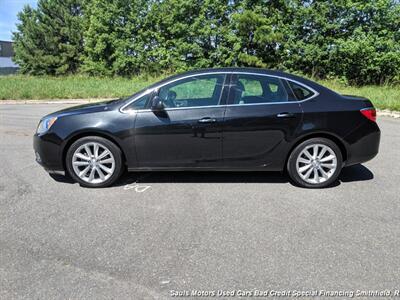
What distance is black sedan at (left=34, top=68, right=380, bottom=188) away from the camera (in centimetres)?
446

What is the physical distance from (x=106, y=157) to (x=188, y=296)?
2.60 metres

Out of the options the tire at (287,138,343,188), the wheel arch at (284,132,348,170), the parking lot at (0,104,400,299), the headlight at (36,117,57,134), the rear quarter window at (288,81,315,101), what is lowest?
the parking lot at (0,104,400,299)

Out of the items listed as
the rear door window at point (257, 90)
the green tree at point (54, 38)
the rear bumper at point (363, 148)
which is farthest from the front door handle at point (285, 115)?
the green tree at point (54, 38)

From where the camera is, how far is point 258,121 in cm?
445

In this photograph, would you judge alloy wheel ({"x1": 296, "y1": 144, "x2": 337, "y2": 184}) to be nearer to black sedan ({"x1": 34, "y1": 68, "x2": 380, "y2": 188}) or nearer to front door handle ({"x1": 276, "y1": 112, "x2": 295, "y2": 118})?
black sedan ({"x1": 34, "y1": 68, "x2": 380, "y2": 188})

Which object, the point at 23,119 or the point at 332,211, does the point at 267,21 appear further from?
the point at 332,211

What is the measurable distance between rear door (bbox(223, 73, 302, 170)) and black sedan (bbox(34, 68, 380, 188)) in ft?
0.04

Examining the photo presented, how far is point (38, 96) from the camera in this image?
52.0ft

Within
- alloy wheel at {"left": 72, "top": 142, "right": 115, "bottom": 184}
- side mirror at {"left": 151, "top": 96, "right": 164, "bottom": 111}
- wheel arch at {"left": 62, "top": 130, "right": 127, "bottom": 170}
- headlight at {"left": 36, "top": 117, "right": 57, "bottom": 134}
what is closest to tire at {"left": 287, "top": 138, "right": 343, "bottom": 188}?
side mirror at {"left": 151, "top": 96, "right": 164, "bottom": 111}

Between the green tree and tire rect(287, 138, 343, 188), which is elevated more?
the green tree

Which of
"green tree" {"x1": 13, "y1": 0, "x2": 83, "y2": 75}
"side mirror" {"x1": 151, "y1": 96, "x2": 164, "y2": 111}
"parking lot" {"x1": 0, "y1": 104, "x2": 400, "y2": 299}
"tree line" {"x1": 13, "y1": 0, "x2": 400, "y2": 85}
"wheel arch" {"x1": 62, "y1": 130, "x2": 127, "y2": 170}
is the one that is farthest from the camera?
"green tree" {"x1": 13, "y1": 0, "x2": 83, "y2": 75}

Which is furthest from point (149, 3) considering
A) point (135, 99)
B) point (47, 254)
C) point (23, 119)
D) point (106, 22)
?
point (47, 254)

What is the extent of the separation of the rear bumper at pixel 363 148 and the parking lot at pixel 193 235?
0.36m

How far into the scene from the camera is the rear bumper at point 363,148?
4.57 metres
